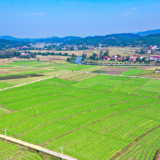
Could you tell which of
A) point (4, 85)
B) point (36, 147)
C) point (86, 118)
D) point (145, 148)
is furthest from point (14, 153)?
point (4, 85)

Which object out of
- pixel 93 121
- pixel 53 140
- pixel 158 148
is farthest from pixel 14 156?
pixel 158 148

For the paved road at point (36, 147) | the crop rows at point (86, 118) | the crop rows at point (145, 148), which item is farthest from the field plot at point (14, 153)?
the crop rows at point (145, 148)

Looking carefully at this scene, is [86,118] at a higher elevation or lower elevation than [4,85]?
lower

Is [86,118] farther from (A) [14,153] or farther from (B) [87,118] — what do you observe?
(A) [14,153]

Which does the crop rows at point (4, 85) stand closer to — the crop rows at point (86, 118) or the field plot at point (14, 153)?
the crop rows at point (86, 118)

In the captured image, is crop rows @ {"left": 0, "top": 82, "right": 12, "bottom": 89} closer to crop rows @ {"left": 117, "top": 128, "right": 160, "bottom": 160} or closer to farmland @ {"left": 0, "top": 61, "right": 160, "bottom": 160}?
farmland @ {"left": 0, "top": 61, "right": 160, "bottom": 160}

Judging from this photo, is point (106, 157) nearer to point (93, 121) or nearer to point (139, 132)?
point (139, 132)

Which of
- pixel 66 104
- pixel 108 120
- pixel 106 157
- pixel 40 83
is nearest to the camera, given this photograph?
pixel 106 157

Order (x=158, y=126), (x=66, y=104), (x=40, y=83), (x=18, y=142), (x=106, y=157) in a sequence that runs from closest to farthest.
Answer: (x=106, y=157) → (x=18, y=142) → (x=158, y=126) → (x=66, y=104) → (x=40, y=83)
